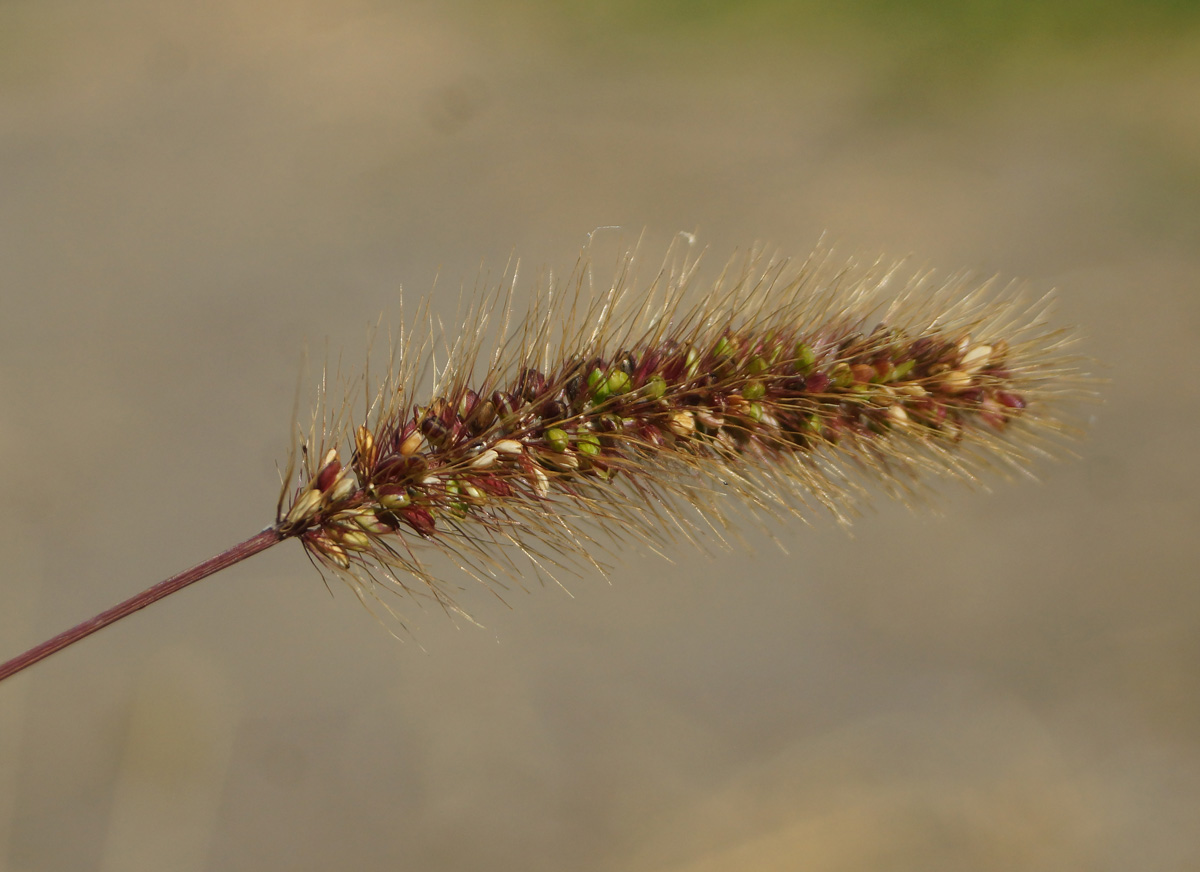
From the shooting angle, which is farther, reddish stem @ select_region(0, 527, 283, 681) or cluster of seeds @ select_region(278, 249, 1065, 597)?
cluster of seeds @ select_region(278, 249, 1065, 597)

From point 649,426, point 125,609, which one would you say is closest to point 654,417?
point 649,426

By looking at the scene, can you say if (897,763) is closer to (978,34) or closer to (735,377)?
(735,377)

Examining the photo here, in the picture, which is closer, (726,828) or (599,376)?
(599,376)

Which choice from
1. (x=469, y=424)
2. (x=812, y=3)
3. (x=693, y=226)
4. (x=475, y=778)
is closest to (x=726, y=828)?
(x=475, y=778)

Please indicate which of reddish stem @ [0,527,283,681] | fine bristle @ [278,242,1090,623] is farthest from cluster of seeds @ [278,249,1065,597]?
reddish stem @ [0,527,283,681]

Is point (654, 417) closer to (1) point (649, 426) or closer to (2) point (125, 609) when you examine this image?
(1) point (649, 426)

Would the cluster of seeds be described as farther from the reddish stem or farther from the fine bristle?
the reddish stem
